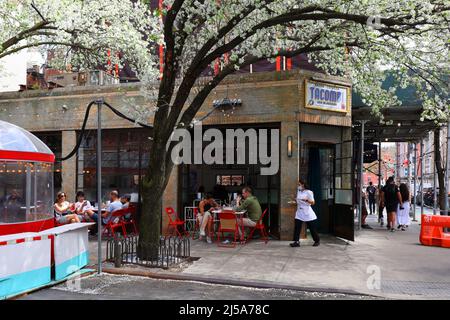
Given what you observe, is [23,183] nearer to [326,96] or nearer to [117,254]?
[117,254]

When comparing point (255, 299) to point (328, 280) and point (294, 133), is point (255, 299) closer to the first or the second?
point (328, 280)

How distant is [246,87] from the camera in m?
11.8

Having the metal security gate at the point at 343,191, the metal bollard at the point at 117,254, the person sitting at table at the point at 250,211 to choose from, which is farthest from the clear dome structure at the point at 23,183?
the metal security gate at the point at 343,191

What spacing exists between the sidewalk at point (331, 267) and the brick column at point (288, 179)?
19.3 inches

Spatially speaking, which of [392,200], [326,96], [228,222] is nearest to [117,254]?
[228,222]

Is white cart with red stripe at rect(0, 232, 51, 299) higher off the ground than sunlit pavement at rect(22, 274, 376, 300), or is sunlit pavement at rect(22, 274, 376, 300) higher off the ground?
white cart with red stripe at rect(0, 232, 51, 299)

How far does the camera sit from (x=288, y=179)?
11281mm

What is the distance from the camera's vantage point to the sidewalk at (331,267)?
6.95 m

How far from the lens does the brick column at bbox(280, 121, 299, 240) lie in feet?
36.7

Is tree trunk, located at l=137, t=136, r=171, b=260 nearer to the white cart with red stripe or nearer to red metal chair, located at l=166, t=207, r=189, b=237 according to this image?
the white cart with red stripe

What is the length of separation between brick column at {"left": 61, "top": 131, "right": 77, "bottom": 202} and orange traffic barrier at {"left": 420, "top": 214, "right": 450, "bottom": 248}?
10881 mm
